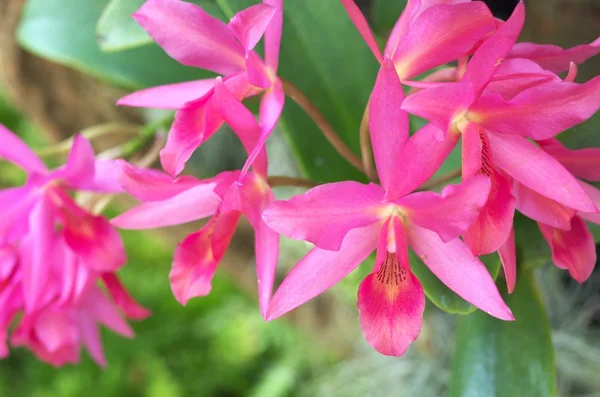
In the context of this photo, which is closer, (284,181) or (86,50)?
(284,181)

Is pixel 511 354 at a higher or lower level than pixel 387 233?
lower

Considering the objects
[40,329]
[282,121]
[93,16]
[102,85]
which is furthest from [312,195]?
[102,85]

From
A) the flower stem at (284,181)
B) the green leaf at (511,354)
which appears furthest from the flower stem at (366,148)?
the green leaf at (511,354)

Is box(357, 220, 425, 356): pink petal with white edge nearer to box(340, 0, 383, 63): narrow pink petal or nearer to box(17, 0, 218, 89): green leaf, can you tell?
box(340, 0, 383, 63): narrow pink petal

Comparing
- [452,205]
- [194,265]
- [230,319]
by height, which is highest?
[452,205]

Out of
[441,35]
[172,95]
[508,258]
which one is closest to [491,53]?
[441,35]

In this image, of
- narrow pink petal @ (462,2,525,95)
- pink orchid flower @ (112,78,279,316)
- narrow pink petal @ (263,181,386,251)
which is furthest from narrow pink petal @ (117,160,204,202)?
narrow pink petal @ (462,2,525,95)

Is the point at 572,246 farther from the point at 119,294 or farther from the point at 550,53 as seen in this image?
the point at 119,294

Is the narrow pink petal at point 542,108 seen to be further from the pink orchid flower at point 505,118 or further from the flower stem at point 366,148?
the flower stem at point 366,148
